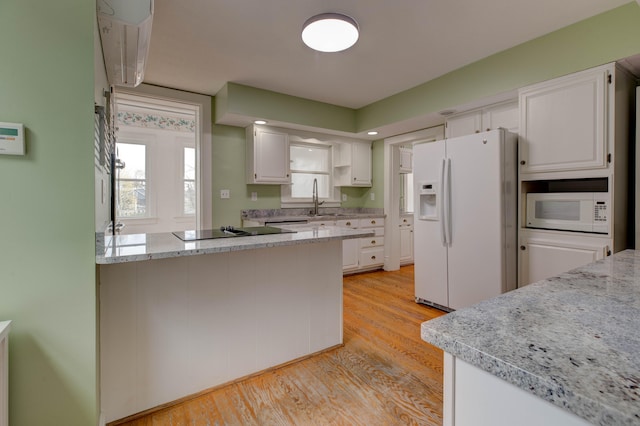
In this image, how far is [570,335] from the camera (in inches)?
24.5

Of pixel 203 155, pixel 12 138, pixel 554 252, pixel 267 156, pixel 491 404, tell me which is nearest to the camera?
pixel 491 404

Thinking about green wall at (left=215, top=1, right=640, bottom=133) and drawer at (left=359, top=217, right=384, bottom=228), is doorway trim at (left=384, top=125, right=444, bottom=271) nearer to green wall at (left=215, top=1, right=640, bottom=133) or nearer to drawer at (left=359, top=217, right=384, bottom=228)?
drawer at (left=359, top=217, right=384, bottom=228)

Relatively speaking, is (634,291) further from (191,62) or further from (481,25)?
(191,62)

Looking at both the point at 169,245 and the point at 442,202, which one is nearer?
the point at 169,245

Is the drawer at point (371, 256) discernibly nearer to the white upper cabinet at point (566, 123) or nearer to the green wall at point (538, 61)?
the green wall at point (538, 61)

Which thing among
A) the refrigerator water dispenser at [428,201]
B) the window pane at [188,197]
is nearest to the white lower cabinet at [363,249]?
the refrigerator water dispenser at [428,201]

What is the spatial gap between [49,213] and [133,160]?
4.20 metres

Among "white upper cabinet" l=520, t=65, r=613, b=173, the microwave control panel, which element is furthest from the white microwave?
"white upper cabinet" l=520, t=65, r=613, b=173

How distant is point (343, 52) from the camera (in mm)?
2801

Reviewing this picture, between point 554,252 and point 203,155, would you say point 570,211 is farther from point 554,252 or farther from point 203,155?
point 203,155

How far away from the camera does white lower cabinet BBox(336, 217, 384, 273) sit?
444cm

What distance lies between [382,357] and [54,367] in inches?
72.7

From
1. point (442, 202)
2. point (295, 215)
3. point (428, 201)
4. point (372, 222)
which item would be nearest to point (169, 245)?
point (442, 202)

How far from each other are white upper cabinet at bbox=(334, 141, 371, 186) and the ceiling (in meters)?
1.36
